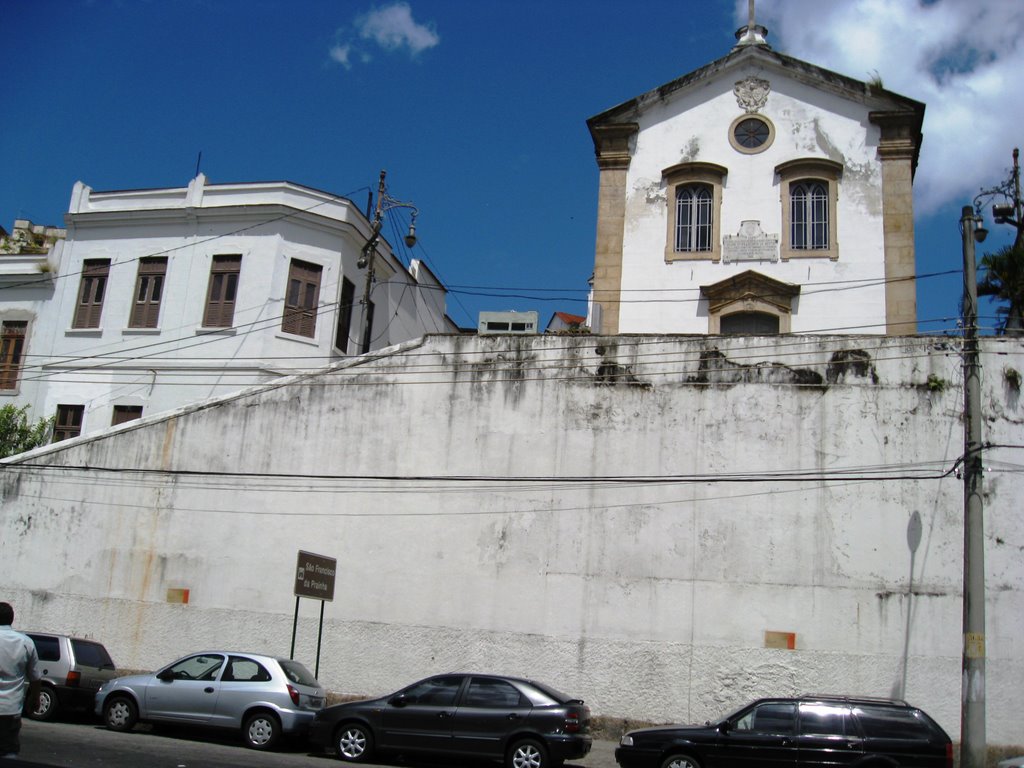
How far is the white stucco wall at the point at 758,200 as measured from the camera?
22.6 m

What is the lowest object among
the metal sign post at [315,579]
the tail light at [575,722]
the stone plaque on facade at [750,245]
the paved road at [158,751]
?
A: the paved road at [158,751]

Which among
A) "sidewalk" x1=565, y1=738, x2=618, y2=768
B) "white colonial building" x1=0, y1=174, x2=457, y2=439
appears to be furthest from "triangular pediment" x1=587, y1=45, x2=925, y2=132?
"sidewalk" x1=565, y1=738, x2=618, y2=768

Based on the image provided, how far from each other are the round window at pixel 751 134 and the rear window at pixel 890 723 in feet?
50.0

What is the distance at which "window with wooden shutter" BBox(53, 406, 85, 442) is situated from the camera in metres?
26.1

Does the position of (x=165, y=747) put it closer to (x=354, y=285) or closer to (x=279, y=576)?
(x=279, y=576)

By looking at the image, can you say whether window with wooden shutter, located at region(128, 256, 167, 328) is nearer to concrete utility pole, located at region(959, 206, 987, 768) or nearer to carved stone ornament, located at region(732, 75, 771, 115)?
carved stone ornament, located at region(732, 75, 771, 115)

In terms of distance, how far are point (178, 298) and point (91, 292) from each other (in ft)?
9.59

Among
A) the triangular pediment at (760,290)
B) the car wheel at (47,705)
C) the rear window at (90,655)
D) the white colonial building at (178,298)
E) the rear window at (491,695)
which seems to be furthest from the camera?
the white colonial building at (178,298)

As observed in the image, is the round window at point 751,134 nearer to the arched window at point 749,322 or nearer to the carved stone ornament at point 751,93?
the carved stone ornament at point 751,93

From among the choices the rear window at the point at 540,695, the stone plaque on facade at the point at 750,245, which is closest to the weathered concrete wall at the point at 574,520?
the rear window at the point at 540,695

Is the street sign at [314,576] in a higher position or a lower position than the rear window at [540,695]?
higher

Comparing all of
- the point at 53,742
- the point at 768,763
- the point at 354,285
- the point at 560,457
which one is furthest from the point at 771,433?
the point at 354,285

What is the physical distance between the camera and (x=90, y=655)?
15.8 meters

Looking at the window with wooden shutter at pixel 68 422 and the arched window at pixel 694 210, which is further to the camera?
the window with wooden shutter at pixel 68 422
